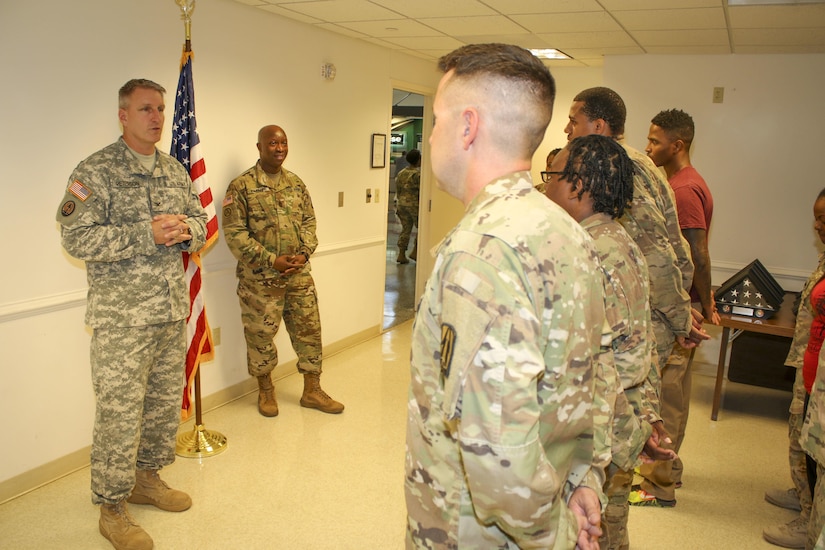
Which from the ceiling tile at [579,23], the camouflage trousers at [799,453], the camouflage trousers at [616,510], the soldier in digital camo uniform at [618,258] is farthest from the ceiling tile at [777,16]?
the camouflage trousers at [616,510]

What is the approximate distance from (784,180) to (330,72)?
3664 millimetres

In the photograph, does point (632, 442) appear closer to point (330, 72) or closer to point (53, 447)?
point (53, 447)

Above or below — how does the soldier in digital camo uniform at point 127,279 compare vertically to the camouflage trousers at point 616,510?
above

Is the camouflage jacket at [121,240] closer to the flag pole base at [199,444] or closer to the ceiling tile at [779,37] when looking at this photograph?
the flag pole base at [199,444]

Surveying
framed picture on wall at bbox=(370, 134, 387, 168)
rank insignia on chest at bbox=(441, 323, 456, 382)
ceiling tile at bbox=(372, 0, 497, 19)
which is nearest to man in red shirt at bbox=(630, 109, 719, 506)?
ceiling tile at bbox=(372, 0, 497, 19)

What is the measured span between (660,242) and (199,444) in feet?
8.54

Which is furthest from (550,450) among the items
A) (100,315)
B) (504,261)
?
(100,315)

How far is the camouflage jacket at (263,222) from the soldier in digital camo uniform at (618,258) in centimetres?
241

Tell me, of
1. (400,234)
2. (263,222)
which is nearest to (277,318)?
(263,222)

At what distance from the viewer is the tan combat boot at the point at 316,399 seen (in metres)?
4.19

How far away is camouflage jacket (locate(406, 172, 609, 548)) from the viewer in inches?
41.5

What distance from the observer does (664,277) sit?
A: 8.52ft

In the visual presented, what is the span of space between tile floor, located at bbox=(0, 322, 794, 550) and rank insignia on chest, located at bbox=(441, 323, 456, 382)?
1.99 m

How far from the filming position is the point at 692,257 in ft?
10.5
